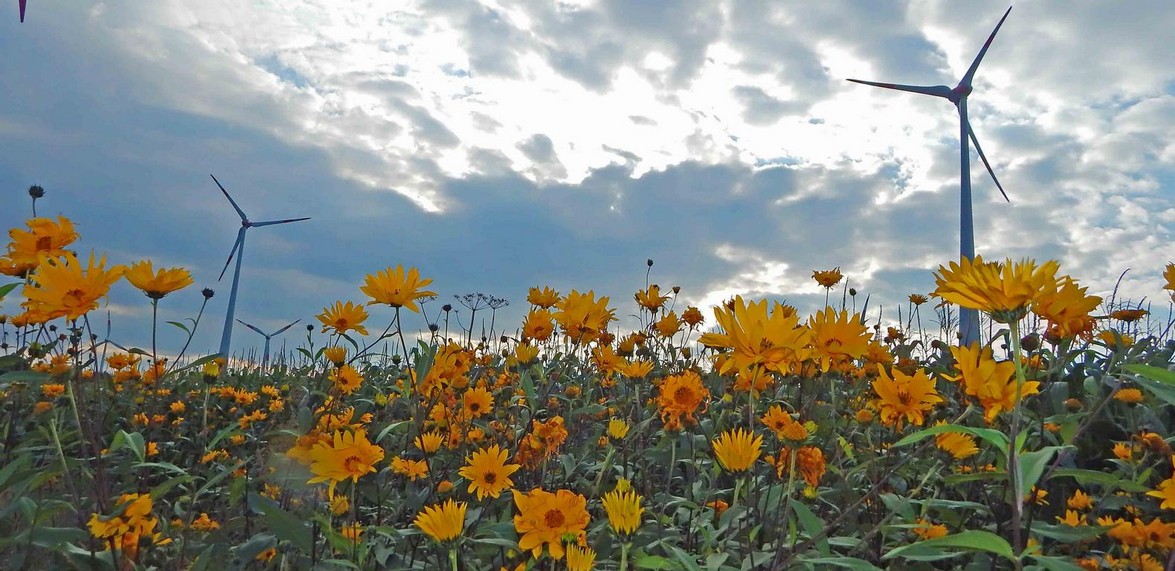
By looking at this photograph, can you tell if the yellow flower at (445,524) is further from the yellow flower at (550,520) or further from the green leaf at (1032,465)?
the green leaf at (1032,465)

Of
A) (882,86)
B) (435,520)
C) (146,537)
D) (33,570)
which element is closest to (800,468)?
(435,520)

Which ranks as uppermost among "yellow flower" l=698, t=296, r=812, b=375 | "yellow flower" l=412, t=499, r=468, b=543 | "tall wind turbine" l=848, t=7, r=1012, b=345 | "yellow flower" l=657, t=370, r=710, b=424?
"tall wind turbine" l=848, t=7, r=1012, b=345

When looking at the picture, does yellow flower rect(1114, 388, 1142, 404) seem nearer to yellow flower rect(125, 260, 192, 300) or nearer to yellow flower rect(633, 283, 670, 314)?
yellow flower rect(633, 283, 670, 314)

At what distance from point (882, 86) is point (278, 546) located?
1192 cm

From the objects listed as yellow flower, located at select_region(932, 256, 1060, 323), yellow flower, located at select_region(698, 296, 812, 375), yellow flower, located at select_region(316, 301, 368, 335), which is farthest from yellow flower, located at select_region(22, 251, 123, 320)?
yellow flower, located at select_region(932, 256, 1060, 323)

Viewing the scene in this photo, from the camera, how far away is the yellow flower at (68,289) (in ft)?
6.10

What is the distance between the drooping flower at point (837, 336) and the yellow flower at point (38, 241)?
88.2 inches

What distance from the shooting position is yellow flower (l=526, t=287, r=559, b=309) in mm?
3088

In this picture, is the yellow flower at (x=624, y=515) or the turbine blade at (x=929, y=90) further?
the turbine blade at (x=929, y=90)

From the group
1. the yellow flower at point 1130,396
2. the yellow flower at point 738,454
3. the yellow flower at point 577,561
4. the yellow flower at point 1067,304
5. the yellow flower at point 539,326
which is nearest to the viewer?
the yellow flower at point 577,561

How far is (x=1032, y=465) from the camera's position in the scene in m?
1.25

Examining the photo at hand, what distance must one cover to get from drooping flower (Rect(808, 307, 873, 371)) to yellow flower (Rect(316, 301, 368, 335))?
1447 millimetres

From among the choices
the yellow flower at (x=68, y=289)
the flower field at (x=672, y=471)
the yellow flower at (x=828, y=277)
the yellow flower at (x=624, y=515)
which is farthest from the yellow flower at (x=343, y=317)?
the yellow flower at (x=828, y=277)

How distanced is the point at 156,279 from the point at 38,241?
0.52m
